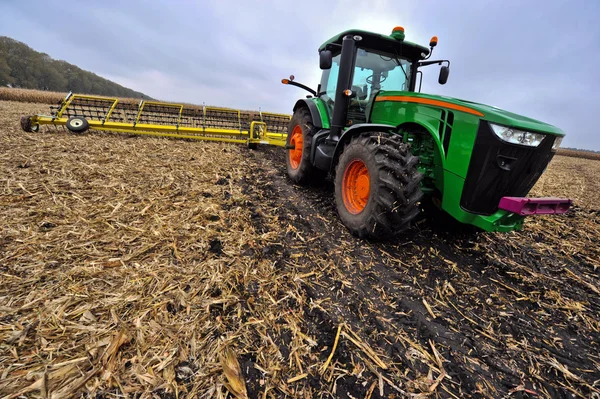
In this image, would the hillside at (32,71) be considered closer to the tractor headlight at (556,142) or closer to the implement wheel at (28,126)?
the implement wheel at (28,126)

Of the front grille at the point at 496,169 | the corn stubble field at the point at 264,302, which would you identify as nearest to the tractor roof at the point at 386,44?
the front grille at the point at 496,169

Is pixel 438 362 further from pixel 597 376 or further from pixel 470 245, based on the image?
pixel 470 245

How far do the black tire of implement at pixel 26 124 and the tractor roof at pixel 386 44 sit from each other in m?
6.60

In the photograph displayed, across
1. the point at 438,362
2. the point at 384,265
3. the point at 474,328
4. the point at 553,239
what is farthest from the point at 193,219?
the point at 553,239

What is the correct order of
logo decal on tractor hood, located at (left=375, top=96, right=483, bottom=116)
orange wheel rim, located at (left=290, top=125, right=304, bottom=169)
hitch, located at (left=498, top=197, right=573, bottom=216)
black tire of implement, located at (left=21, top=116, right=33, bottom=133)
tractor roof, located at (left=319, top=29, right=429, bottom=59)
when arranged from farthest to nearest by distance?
black tire of implement, located at (left=21, top=116, right=33, bottom=133) < orange wheel rim, located at (left=290, top=125, right=304, bottom=169) < tractor roof, located at (left=319, top=29, right=429, bottom=59) < logo decal on tractor hood, located at (left=375, top=96, right=483, bottom=116) < hitch, located at (left=498, top=197, right=573, bottom=216)

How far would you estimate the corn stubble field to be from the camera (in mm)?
1510

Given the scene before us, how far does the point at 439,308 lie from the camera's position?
2213 millimetres

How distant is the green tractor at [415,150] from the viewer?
2.39m

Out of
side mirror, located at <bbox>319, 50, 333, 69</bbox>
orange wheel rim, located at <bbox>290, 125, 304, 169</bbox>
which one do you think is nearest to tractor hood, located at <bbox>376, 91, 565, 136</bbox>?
side mirror, located at <bbox>319, 50, 333, 69</bbox>

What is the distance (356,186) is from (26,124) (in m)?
7.21

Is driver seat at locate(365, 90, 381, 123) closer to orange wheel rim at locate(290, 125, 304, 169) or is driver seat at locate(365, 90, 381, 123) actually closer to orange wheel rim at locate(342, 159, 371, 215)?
orange wheel rim at locate(342, 159, 371, 215)

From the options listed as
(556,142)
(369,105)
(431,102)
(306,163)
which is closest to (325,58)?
(369,105)

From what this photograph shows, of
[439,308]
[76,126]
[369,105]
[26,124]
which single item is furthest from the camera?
[76,126]

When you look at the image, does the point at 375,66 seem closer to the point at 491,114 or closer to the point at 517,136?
the point at 491,114
